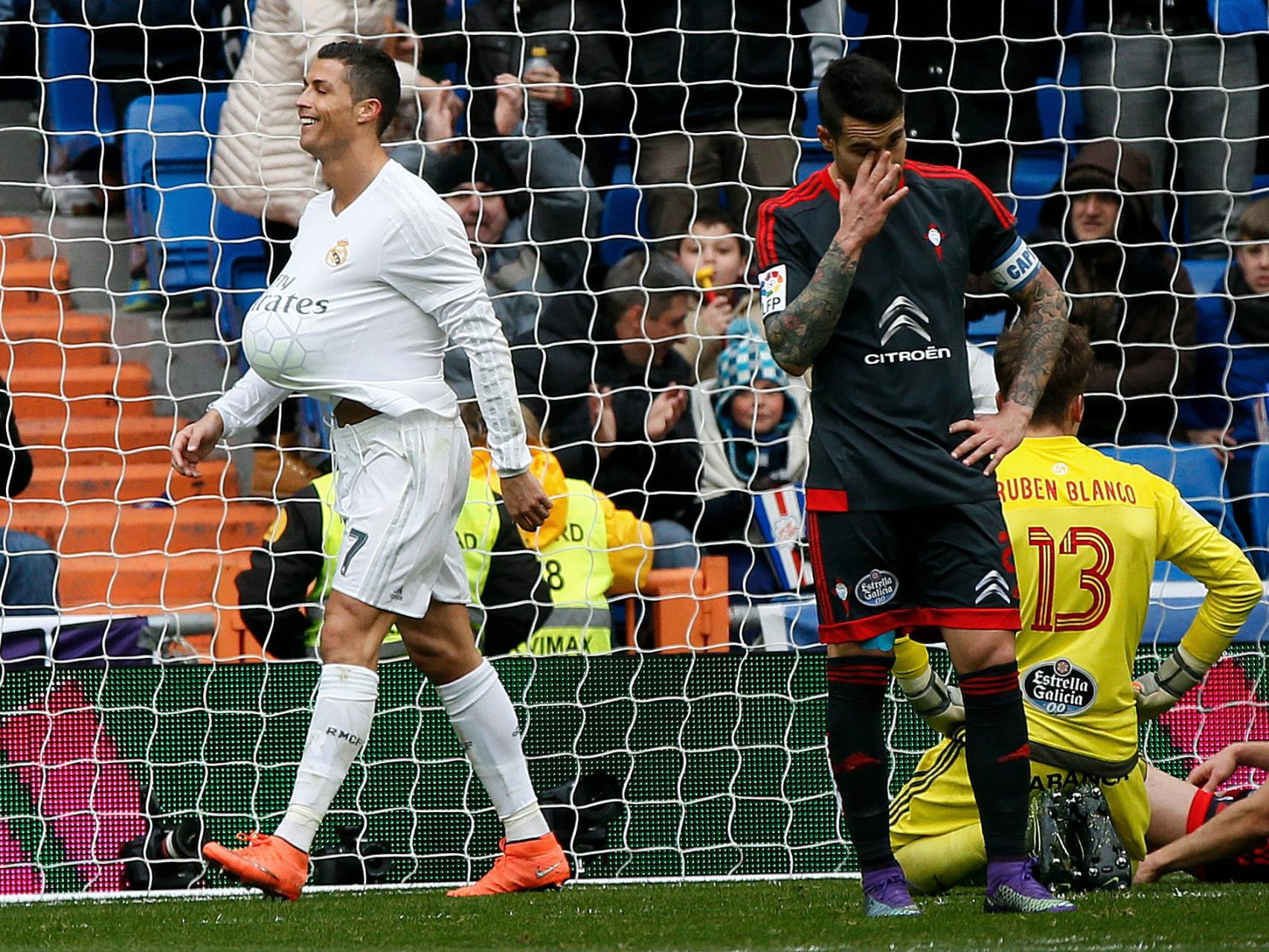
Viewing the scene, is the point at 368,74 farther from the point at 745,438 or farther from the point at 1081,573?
the point at 745,438

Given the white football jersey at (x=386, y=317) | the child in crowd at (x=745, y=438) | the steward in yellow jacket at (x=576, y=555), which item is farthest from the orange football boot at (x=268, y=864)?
the child in crowd at (x=745, y=438)

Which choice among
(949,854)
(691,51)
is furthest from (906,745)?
(691,51)

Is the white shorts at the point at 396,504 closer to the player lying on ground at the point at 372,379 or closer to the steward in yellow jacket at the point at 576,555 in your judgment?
the player lying on ground at the point at 372,379

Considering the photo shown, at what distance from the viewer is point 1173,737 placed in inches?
205

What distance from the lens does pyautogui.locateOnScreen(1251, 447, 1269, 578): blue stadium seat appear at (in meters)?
6.56

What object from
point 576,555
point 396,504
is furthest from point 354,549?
point 576,555

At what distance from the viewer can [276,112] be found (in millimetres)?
6531

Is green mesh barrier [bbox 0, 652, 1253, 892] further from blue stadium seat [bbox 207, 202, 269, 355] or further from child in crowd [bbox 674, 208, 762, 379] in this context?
blue stadium seat [bbox 207, 202, 269, 355]

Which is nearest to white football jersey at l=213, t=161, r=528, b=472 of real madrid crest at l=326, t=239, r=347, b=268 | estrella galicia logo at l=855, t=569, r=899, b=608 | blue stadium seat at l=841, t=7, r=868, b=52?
real madrid crest at l=326, t=239, r=347, b=268

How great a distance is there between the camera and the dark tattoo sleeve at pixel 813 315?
3174 mm

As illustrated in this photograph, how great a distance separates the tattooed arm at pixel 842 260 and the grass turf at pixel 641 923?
103 cm

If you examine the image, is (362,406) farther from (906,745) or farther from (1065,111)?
(1065,111)

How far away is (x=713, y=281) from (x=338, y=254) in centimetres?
286

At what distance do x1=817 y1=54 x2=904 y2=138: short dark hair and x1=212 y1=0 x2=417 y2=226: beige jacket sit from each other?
136 inches
